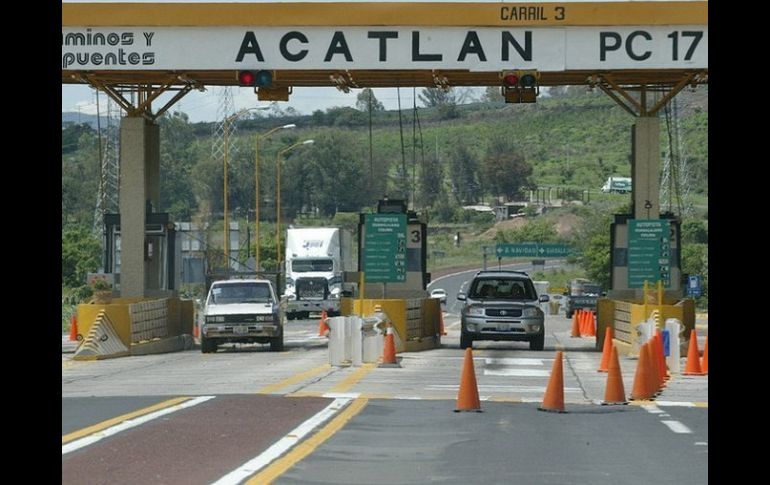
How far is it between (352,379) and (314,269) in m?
41.4

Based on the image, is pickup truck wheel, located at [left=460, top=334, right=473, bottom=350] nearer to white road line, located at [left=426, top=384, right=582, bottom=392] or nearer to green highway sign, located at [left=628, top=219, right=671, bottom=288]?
green highway sign, located at [left=628, top=219, right=671, bottom=288]

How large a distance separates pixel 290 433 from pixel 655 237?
21.4 meters

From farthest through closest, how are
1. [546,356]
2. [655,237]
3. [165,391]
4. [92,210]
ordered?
[92,210], [655,237], [546,356], [165,391]

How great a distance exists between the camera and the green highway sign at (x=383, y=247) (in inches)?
1350

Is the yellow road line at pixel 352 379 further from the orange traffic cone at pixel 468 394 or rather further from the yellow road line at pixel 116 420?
the orange traffic cone at pixel 468 394

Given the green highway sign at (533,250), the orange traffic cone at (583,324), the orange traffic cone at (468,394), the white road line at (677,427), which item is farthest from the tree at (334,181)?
the white road line at (677,427)

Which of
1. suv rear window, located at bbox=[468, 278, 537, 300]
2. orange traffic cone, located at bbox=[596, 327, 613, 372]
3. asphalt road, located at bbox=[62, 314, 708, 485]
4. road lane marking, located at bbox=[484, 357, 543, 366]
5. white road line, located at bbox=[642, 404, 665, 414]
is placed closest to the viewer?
asphalt road, located at bbox=[62, 314, 708, 485]

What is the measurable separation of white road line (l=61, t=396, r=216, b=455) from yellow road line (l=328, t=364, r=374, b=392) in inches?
99.7

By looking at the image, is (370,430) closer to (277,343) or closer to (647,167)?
(277,343)

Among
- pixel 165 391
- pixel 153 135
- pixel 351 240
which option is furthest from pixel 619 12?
pixel 351 240

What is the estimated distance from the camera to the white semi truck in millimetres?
64375

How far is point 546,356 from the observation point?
33094 mm

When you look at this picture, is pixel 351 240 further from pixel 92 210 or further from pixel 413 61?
pixel 92 210

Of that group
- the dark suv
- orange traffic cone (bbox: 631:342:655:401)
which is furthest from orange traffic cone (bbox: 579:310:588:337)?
orange traffic cone (bbox: 631:342:655:401)
